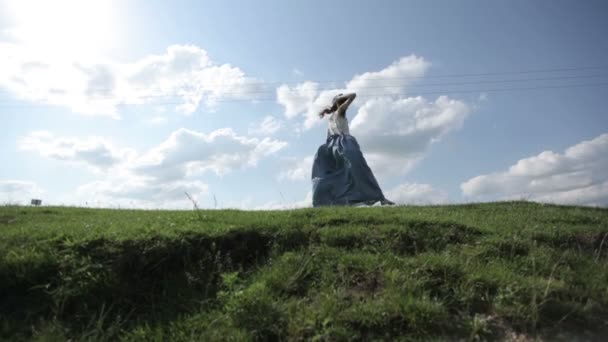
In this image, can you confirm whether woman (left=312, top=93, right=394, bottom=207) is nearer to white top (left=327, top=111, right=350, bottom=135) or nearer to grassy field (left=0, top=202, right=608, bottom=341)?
white top (left=327, top=111, right=350, bottom=135)

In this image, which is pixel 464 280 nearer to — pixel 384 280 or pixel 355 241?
pixel 384 280

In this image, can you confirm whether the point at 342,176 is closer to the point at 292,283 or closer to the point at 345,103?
the point at 345,103

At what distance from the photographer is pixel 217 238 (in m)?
5.51

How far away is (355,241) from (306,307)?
1.69 m

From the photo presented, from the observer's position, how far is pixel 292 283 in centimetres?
461

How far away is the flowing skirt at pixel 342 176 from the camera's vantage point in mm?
12461

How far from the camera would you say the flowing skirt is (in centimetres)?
1246

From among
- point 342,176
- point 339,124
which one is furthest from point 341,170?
point 339,124

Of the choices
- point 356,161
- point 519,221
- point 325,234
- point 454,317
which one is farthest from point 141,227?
point 356,161

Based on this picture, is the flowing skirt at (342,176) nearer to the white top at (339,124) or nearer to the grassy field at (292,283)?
the white top at (339,124)

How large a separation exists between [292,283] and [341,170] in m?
8.88

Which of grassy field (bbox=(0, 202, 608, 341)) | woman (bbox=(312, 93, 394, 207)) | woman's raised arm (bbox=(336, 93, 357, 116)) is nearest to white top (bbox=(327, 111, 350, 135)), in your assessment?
woman (bbox=(312, 93, 394, 207))

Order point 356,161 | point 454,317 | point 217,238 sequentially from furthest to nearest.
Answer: point 356,161 < point 217,238 < point 454,317

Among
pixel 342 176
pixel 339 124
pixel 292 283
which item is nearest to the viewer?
pixel 292 283
